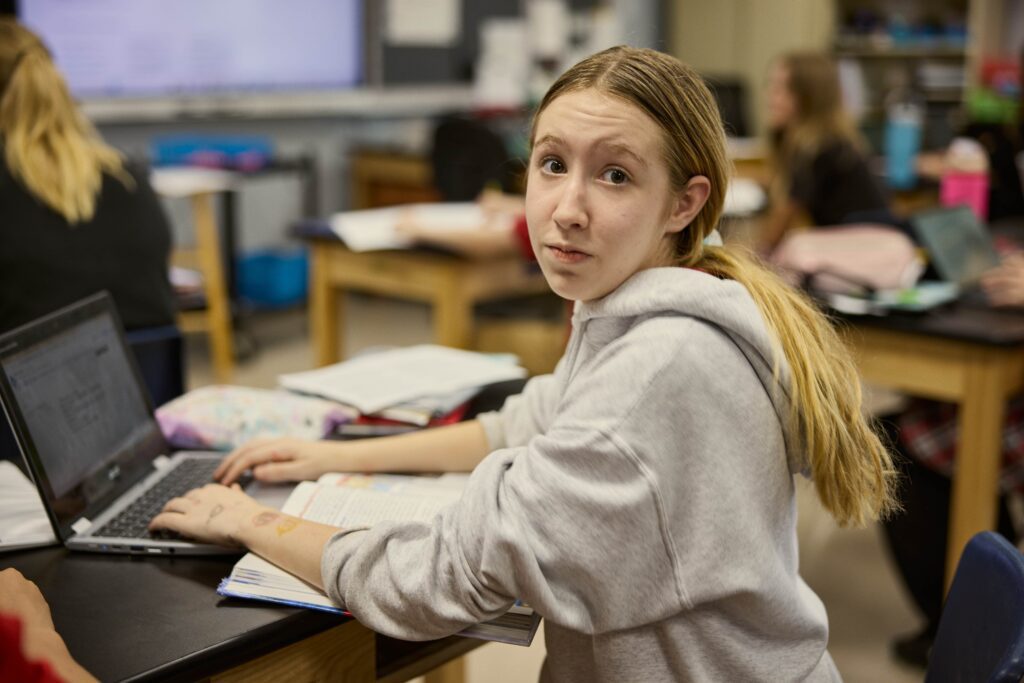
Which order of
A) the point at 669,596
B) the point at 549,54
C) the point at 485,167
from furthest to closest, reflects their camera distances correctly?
1. the point at 549,54
2. the point at 485,167
3. the point at 669,596

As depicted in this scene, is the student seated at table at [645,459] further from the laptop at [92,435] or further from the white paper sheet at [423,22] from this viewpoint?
the white paper sheet at [423,22]

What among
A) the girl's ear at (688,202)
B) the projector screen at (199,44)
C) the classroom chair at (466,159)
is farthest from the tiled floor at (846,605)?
the projector screen at (199,44)

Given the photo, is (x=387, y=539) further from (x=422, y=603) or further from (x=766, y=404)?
(x=766, y=404)

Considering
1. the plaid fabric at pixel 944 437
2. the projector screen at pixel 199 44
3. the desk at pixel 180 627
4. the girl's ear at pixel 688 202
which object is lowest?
the plaid fabric at pixel 944 437

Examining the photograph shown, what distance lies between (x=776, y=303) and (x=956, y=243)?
169 cm

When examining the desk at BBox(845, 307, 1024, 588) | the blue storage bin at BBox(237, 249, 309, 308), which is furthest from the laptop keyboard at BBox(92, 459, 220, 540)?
the blue storage bin at BBox(237, 249, 309, 308)

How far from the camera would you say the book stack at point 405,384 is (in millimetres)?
1554

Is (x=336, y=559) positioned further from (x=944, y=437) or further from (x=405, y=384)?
(x=944, y=437)

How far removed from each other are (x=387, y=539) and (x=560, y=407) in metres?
0.20

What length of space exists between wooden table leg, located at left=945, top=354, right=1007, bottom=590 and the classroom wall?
492 cm

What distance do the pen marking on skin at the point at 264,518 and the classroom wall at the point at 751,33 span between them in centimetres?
607

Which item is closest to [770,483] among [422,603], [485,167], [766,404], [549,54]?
[766,404]

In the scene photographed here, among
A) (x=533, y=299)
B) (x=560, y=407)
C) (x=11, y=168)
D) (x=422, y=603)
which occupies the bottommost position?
(x=533, y=299)

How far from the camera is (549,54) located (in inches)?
256
